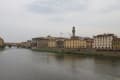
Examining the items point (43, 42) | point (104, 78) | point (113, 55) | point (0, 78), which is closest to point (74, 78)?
point (104, 78)

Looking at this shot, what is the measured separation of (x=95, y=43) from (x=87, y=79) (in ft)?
148

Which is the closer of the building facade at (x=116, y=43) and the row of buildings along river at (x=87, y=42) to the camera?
the building facade at (x=116, y=43)

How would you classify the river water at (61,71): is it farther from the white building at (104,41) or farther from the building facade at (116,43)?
the white building at (104,41)

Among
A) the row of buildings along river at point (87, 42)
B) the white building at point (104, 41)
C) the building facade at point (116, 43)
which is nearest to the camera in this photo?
the building facade at point (116, 43)

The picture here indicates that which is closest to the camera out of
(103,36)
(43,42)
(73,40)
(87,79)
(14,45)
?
(87,79)

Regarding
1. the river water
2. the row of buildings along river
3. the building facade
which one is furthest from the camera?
the row of buildings along river

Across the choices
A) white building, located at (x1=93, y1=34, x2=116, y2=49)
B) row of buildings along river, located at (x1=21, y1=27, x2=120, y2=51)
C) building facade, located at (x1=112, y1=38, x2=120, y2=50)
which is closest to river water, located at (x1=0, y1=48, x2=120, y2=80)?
row of buildings along river, located at (x1=21, y1=27, x2=120, y2=51)

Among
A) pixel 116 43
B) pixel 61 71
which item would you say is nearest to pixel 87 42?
pixel 116 43

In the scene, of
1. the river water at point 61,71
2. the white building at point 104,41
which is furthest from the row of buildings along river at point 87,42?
the river water at point 61,71

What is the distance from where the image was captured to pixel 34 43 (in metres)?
121

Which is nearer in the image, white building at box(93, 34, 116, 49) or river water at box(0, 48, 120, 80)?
river water at box(0, 48, 120, 80)

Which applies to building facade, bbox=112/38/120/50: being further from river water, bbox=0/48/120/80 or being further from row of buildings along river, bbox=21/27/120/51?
river water, bbox=0/48/120/80

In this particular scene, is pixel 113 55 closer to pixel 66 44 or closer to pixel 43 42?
pixel 66 44

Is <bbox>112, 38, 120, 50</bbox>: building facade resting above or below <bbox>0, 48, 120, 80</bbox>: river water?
above
